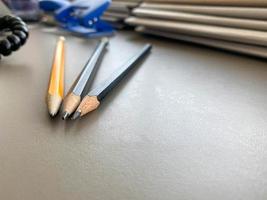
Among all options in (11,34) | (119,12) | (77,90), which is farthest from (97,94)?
(119,12)

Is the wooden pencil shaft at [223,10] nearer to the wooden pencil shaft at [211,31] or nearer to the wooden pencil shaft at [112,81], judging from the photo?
the wooden pencil shaft at [211,31]

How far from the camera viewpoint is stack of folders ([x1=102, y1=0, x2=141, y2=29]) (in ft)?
2.47

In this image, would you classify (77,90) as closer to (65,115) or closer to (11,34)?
(65,115)

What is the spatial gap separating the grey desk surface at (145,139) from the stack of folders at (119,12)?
369 millimetres

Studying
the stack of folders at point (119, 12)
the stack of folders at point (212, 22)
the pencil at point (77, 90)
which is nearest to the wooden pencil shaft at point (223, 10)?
the stack of folders at point (212, 22)

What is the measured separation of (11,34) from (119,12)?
1.20 ft

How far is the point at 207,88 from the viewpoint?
37cm

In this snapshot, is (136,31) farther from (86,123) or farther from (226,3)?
(86,123)

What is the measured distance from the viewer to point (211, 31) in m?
0.51

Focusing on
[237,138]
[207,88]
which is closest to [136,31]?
[207,88]

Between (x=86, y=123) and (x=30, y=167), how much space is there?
0.08 metres

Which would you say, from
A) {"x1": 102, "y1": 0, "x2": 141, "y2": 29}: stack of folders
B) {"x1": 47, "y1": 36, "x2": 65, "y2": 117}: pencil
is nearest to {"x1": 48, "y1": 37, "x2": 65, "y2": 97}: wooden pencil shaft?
{"x1": 47, "y1": 36, "x2": 65, "y2": 117}: pencil

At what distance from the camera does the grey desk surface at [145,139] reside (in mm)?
192

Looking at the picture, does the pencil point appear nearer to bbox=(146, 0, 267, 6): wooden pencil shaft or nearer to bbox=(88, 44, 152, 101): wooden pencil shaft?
bbox=(88, 44, 152, 101): wooden pencil shaft
